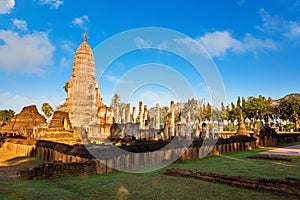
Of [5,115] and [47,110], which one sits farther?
[5,115]

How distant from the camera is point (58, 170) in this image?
8922 millimetres

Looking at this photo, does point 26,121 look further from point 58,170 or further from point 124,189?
point 124,189

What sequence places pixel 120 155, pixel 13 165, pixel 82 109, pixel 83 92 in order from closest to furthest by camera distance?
pixel 120 155, pixel 13 165, pixel 82 109, pixel 83 92

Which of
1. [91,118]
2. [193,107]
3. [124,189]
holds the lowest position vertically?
[124,189]

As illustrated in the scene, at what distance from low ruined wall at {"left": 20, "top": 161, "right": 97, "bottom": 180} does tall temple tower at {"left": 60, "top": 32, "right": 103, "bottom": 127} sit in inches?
1593

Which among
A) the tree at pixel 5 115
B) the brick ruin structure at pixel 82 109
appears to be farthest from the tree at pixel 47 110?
the tree at pixel 5 115

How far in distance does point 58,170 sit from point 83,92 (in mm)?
45130

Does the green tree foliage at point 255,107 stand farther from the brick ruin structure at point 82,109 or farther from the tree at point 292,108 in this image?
the brick ruin structure at point 82,109

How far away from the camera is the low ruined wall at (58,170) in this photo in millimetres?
8586

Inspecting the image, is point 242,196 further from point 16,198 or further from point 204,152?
point 204,152

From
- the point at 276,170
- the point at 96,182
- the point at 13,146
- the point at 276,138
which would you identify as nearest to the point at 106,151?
the point at 96,182

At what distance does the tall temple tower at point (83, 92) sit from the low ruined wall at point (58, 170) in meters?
40.4

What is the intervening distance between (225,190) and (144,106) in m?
42.8

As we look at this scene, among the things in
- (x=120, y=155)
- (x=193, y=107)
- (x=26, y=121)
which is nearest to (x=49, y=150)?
(x=120, y=155)
